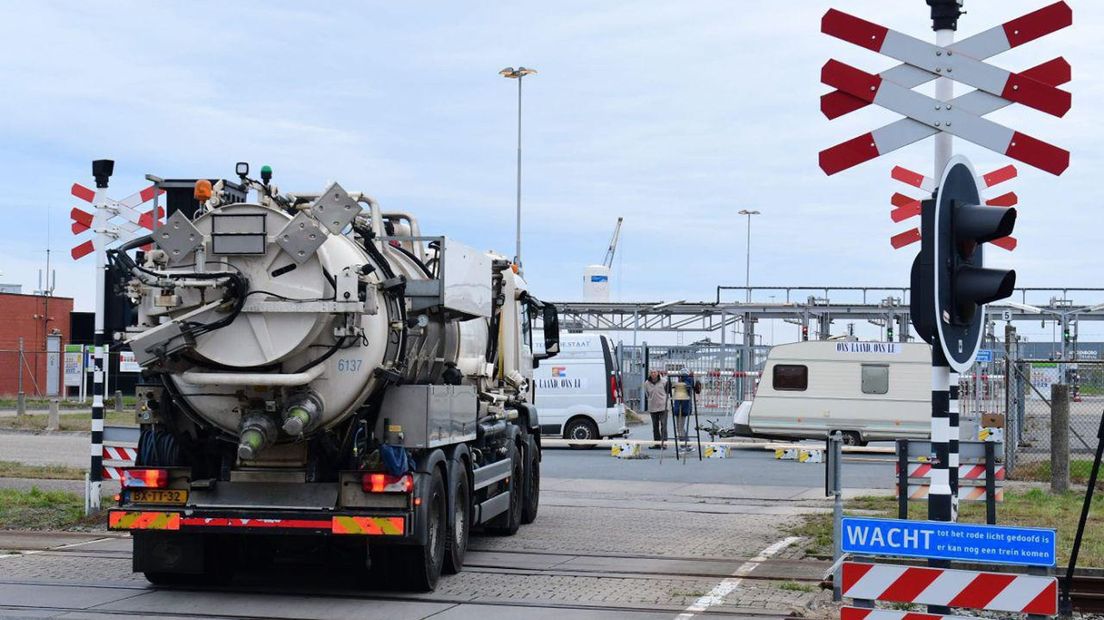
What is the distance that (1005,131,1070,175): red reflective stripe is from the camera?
326 inches

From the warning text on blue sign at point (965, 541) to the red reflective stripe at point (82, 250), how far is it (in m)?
12.6

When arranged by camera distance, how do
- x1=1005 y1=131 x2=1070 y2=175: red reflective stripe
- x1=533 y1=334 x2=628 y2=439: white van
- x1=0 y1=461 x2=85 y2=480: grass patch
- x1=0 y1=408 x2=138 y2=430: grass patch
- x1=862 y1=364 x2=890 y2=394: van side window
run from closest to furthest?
x1=1005 y1=131 x2=1070 y2=175: red reflective stripe
x1=0 y1=461 x2=85 y2=480: grass patch
x1=862 y1=364 x2=890 y2=394: van side window
x1=533 y1=334 x2=628 y2=439: white van
x1=0 y1=408 x2=138 y2=430: grass patch

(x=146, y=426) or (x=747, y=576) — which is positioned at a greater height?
(x=146, y=426)

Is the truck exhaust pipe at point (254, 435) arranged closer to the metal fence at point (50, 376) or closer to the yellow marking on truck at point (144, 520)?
the yellow marking on truck at point (144, 520)

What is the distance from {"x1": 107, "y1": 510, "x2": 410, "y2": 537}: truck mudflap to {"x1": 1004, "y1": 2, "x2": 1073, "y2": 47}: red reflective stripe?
5.94m

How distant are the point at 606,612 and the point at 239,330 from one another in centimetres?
369

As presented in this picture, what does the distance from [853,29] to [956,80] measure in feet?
2.39

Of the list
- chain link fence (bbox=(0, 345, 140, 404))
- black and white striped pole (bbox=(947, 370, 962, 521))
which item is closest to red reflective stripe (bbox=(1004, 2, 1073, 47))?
black and white striped pole (bbox=(947, 370, 962, 521))

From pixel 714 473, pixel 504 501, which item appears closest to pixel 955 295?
pixel 504 501

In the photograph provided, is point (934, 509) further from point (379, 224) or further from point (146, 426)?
point (146, 426)

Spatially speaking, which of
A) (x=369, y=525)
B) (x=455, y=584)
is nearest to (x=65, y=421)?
(x=455, y=584)

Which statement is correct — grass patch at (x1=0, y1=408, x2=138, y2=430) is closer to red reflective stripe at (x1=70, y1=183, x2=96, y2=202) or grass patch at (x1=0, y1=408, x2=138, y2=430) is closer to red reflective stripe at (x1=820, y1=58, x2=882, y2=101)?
red reflective stripe at (x1=70, y1=183, x2=96, y2=202)

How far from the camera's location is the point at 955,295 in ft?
24.1

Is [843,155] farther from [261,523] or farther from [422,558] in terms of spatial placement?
[261,523]
